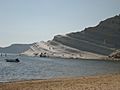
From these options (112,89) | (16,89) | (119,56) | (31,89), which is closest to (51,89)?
(31,89)

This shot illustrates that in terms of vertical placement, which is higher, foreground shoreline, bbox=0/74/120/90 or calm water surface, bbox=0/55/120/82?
foreground shoreline, bbox=0/74/120/90

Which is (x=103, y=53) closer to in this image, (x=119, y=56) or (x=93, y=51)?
(x=93, y=51)

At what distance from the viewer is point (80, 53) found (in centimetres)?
19388

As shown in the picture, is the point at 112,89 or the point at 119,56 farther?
the point at 119,56

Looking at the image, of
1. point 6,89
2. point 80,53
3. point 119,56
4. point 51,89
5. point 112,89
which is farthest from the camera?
point 80,53

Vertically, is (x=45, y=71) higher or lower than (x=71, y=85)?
lower

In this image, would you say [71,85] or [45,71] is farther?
[45,71]

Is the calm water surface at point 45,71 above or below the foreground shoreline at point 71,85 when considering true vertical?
below

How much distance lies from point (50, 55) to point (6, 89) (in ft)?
555

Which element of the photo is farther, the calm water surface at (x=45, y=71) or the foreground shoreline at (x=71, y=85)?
the calm water surface at (x=45, y=71)

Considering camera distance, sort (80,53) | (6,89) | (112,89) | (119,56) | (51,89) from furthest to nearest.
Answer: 1. (80,53)
2. (119,56)
3. (6,89)
4. (51,89)
5. (112,89)

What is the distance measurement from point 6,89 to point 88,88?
815cm

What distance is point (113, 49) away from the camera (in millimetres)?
199625

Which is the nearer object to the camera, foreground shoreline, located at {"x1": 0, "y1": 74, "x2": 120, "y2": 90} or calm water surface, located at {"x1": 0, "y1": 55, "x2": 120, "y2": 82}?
foreground shoreline, located at {"x1": 0, "y1": 74, "x2": 120, "y2": 90}
